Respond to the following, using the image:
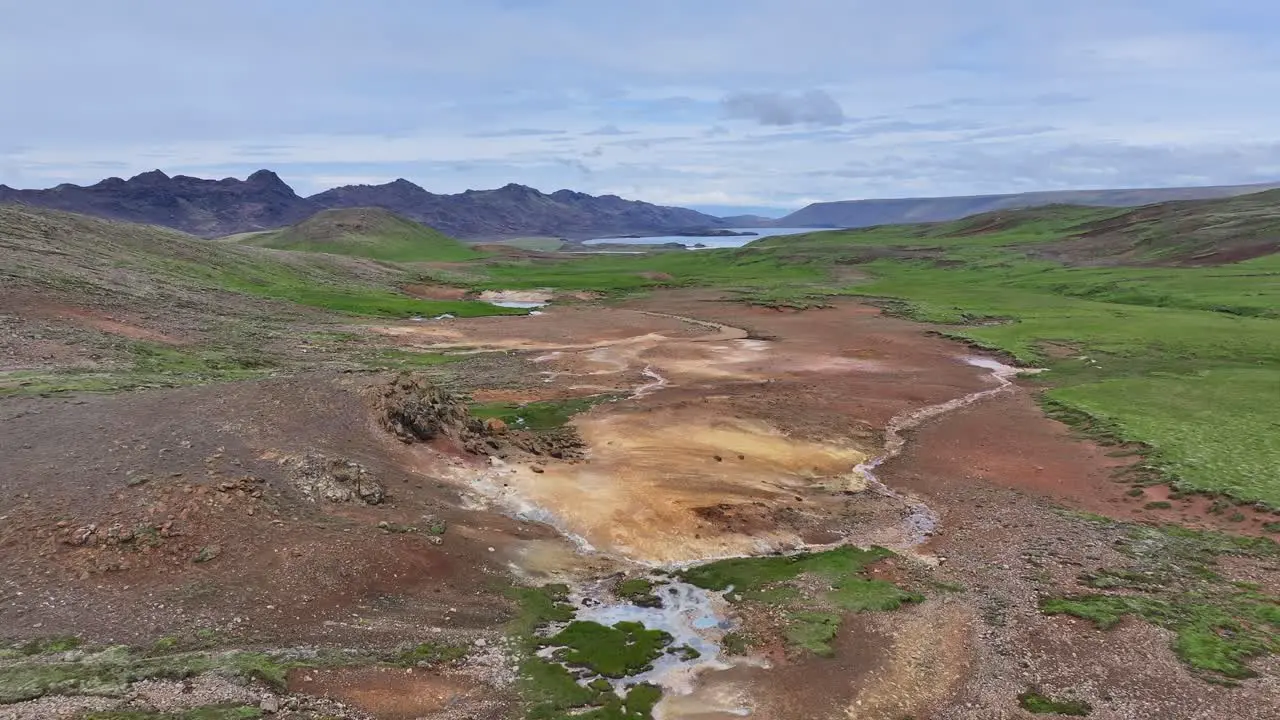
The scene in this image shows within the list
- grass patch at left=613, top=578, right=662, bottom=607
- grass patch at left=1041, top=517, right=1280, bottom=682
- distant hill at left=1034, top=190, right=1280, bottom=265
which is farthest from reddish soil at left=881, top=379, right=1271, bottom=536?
distant hill at left=1034, top=190, right=1280, bottom=265

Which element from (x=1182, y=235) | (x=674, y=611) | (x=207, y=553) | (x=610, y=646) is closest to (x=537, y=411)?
(x=674, y=611)

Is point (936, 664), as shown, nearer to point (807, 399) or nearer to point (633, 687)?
point (633, 687)

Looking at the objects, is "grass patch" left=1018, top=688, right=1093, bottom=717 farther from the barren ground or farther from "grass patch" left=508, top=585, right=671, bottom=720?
"grass patch" left=508, top=585, right=671, bottom=720

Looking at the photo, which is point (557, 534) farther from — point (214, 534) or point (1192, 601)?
point (1192, 601)

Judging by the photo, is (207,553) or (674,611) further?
(674,611)

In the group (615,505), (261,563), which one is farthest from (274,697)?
(615,505)

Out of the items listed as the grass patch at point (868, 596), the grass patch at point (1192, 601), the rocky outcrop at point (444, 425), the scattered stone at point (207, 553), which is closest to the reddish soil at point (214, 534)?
the scattered stone at point (207, 553)

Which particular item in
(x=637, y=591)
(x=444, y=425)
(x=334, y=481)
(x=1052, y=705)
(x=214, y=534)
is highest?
(x=444, y=425)
